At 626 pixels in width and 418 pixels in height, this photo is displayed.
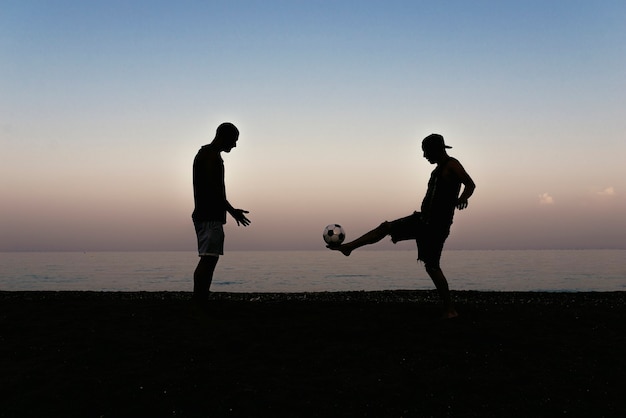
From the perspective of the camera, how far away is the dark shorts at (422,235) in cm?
824

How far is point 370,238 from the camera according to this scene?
8570 millimetres

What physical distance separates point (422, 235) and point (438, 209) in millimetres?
477

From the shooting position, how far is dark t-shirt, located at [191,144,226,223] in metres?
7.95

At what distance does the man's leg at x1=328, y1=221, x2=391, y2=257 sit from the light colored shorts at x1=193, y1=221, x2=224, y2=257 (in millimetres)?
1966

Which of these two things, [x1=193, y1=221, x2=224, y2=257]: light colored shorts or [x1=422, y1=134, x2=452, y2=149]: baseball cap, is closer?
[x1=193, y1=221, x2=224, y2=257]: light colored shorts

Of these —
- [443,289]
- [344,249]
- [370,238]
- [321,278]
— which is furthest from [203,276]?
[321,278]
